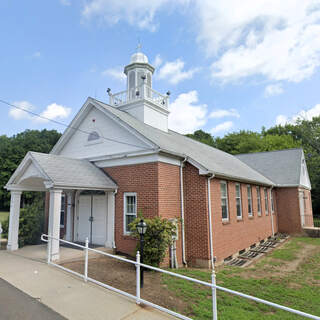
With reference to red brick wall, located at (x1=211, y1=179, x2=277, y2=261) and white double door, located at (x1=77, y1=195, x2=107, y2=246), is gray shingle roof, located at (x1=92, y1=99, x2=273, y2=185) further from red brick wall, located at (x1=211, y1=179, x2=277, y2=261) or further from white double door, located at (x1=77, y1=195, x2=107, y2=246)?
white double door, located at (x1=77, y1=195, x2=107, y2=246)

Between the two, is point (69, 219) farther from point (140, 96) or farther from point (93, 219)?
point (140, 96)

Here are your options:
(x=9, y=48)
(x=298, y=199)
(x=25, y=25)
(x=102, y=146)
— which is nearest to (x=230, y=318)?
(x=102, y=146)

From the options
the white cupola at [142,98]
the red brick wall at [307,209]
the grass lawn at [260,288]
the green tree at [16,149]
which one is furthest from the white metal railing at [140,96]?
the green tree at [16,149]

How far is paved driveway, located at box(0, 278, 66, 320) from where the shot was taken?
453 cm

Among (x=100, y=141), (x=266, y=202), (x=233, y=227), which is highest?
(x=100, y=141)

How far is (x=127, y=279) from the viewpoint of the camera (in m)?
6.79

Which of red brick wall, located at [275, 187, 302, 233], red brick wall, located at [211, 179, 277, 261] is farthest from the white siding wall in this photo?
red brick wall, located at [275, 187, 302, 233]

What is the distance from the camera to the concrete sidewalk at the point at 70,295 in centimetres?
466

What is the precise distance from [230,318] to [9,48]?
10582 mm

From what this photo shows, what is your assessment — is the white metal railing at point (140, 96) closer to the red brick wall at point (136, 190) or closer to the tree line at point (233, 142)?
the red brick wall at point (136, 190)

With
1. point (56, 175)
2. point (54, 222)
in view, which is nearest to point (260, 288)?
point (54, 222)

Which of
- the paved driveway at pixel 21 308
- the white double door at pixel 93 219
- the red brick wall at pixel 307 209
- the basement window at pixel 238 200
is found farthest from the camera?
the red brick wall at pixel 307 209

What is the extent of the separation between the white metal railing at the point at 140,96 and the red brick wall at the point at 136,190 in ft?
15.8

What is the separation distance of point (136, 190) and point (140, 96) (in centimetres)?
586
